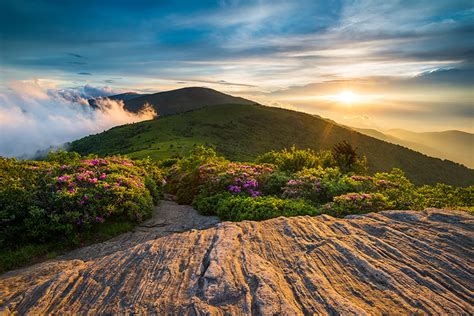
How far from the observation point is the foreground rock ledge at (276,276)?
4.61 meters

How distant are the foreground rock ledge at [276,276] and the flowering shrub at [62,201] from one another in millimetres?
2510

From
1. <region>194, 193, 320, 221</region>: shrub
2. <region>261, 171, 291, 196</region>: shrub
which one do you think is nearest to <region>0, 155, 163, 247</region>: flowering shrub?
<region>194, 193, 320, 221</region>: shrub

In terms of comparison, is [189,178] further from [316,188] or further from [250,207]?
[316,188]

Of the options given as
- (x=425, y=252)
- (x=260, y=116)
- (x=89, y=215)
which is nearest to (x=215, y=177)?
(x=89, y=215)

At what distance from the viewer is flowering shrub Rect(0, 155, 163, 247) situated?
956 cm

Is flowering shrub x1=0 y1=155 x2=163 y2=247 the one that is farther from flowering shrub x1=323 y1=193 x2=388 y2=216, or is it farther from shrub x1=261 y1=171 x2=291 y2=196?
flowering shrub x1=323 y1=193 x2=388 y2=216

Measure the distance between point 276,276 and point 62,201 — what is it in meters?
8.34

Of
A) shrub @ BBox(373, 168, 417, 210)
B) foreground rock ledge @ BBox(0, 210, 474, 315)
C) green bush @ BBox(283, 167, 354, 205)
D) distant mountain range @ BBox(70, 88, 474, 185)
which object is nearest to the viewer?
foreground rock ledge @ BBox(0, 210, 474, 315)

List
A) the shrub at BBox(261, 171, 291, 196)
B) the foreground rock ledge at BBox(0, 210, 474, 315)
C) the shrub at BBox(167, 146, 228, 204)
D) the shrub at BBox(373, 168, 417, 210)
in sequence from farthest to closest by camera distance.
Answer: the shrub at BBox(167, 146, 228, 204) < the shrub at BBox(261, 171, 291, 196) < the shrub at BBox(373, 168, 417, 210) < the foreground rock ledge at BBox(0, 210, 474, 315)

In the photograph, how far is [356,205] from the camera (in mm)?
10391

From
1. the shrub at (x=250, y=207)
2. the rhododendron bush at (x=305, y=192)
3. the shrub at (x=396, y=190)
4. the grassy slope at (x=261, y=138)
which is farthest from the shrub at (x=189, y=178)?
the grassy slope at (x=261, y=138)

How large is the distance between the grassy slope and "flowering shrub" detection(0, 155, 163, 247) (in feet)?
201

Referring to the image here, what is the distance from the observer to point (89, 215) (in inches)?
409

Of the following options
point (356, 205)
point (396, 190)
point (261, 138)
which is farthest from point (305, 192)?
point (261, 138)
